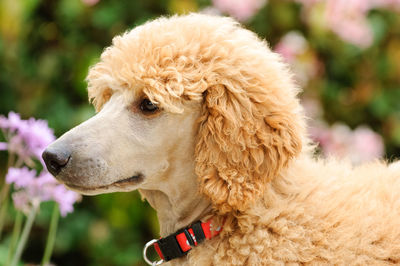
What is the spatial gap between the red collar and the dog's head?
0.36ft

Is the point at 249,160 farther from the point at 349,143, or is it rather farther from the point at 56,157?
the point at 349,143

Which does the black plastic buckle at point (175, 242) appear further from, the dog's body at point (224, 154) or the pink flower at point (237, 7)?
the pink flower at point (237, 7)

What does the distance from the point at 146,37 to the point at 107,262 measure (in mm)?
2637

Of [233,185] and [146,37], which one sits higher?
[146,37]

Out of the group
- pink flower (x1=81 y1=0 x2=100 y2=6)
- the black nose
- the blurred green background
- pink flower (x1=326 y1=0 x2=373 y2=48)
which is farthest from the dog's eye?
pink flower (x1=326 y1=0 x2=373 y2=48)

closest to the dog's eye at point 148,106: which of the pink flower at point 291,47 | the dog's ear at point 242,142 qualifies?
the dog's ear at point 242,142

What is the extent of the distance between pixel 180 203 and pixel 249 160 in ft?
1.26

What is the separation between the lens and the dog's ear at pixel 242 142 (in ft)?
7.97

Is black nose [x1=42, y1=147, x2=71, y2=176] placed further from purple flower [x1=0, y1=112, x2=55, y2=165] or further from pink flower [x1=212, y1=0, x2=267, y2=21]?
pink flower [x1=212, y1=0, x2=267, y2=21]

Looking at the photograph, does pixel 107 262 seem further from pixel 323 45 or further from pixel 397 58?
pixel 397 58

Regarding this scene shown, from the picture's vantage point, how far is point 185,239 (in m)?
2.55

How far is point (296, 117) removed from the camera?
2502mm

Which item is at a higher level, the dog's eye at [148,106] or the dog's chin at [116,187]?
the dog's eye at [148,106]

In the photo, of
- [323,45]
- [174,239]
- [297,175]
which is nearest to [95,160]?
[174,239]
